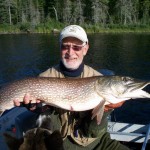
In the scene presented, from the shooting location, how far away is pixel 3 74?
18.0m

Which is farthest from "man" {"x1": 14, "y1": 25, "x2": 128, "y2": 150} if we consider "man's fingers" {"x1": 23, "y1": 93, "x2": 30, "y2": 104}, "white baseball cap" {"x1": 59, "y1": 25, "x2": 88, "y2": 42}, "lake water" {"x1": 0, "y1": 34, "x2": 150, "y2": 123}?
"lake water" {"x1": 0, "y1": 34, "x2": 150, "y2": 123}

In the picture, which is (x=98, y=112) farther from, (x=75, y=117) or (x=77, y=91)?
(x=75, y=117)

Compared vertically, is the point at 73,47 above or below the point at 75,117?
above

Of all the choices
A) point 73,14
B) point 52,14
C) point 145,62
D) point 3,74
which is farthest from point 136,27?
point 3,74

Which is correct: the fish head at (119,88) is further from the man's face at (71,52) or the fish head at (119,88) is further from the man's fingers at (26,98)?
the man's fingers at (26,98)

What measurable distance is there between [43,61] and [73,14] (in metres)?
40.2

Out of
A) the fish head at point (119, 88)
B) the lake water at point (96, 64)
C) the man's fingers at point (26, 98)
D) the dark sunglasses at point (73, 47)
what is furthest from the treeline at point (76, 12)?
the man's fingers at point (26, 98)

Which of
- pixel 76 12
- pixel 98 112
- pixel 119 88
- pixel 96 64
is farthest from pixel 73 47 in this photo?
pixel 76 12

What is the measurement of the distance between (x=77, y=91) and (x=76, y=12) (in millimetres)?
58886

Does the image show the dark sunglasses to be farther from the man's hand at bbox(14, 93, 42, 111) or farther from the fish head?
the man's hand at bbox(14, 93, 42, 111)

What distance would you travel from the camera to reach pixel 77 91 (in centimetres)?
386

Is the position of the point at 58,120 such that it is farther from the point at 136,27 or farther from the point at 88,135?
the point at 136,27

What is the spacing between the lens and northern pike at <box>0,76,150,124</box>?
146 inches

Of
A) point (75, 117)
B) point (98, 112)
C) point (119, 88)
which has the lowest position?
point (75, 117)
